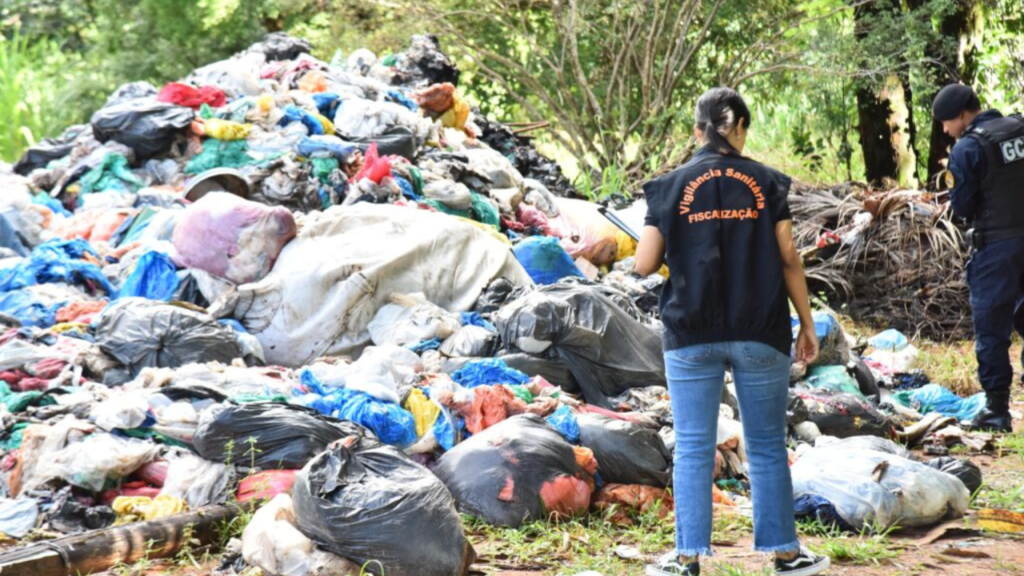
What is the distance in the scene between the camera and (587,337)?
5723 mm

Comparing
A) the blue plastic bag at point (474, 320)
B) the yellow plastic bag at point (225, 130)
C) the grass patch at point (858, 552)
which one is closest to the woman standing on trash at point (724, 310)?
the grass patch at point (858, 552)

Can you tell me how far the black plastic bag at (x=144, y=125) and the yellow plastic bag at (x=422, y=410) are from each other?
13.4 feet

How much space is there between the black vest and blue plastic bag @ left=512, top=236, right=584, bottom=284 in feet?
7.93

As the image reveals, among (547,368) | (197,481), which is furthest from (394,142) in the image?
(197,481)

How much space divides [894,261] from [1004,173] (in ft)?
10.9

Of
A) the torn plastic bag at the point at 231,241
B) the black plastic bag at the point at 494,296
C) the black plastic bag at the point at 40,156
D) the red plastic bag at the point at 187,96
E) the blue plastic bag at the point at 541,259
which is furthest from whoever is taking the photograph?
the black plastic bag at the point at 40,156

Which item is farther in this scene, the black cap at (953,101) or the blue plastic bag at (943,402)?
the blue plastic bag at (943,402)

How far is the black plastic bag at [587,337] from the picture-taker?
5715 millimetres

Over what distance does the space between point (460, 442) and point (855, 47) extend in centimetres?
836

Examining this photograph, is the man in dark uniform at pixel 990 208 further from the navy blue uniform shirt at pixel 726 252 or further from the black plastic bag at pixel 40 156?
the black plastic bag at pixel 40 156

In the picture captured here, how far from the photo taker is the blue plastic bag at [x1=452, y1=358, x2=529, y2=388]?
5480 mm

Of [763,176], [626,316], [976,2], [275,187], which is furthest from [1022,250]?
[976,2]

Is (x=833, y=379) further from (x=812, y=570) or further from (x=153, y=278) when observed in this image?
(x=153, y=278)

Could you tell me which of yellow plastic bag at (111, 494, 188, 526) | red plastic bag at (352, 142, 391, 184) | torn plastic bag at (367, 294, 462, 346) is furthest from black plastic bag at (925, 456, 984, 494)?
red plastic bag at (352, 142, 391, 184)
